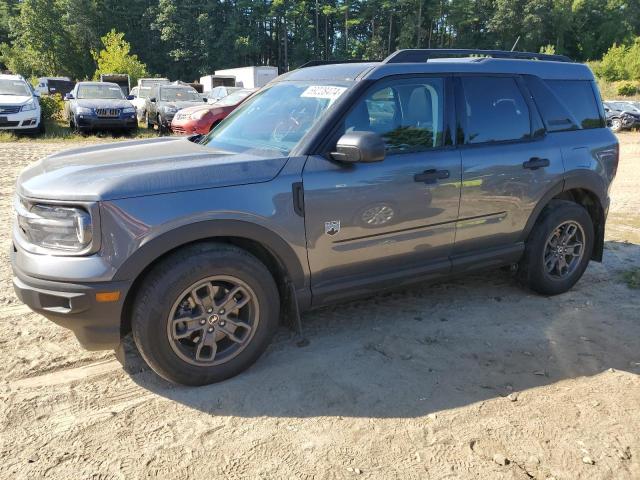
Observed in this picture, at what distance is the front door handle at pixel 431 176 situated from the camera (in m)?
3.54

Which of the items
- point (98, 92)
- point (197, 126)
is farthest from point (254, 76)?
point (197, 126)

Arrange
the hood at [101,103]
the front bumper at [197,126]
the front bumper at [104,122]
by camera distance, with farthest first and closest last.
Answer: the hood at [101,103], the front bumper at [104,122], the front bumper at [197,126]

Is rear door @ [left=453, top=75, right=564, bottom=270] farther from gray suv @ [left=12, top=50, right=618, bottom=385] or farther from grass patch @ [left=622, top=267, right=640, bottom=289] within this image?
grass patch @ [left=622, top=267, right=640, bottom=289]

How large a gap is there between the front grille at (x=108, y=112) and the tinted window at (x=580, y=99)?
44.2 feet

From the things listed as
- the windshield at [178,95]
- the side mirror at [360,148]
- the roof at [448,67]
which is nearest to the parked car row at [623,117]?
the windshield at [178,95]

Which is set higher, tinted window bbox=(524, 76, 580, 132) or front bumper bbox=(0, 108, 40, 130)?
tinted window bbox=(524, 76, 580, 132)

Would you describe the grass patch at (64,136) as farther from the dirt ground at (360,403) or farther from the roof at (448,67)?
the roof at (448,67)

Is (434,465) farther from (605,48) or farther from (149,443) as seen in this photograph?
(605,48)

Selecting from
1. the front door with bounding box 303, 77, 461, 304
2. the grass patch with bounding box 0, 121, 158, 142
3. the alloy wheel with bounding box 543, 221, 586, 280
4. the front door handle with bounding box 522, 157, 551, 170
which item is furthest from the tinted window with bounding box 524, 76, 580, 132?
the grass patch with bounding box 0, 121, 158, 142

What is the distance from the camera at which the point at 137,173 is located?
285 centimetres

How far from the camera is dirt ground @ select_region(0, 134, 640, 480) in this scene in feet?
8.21

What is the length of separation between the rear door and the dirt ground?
2.00 feet

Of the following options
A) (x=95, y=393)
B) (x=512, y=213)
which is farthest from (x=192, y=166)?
(x=512, y=213)

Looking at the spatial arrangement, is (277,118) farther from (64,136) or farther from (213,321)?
(64,136)
